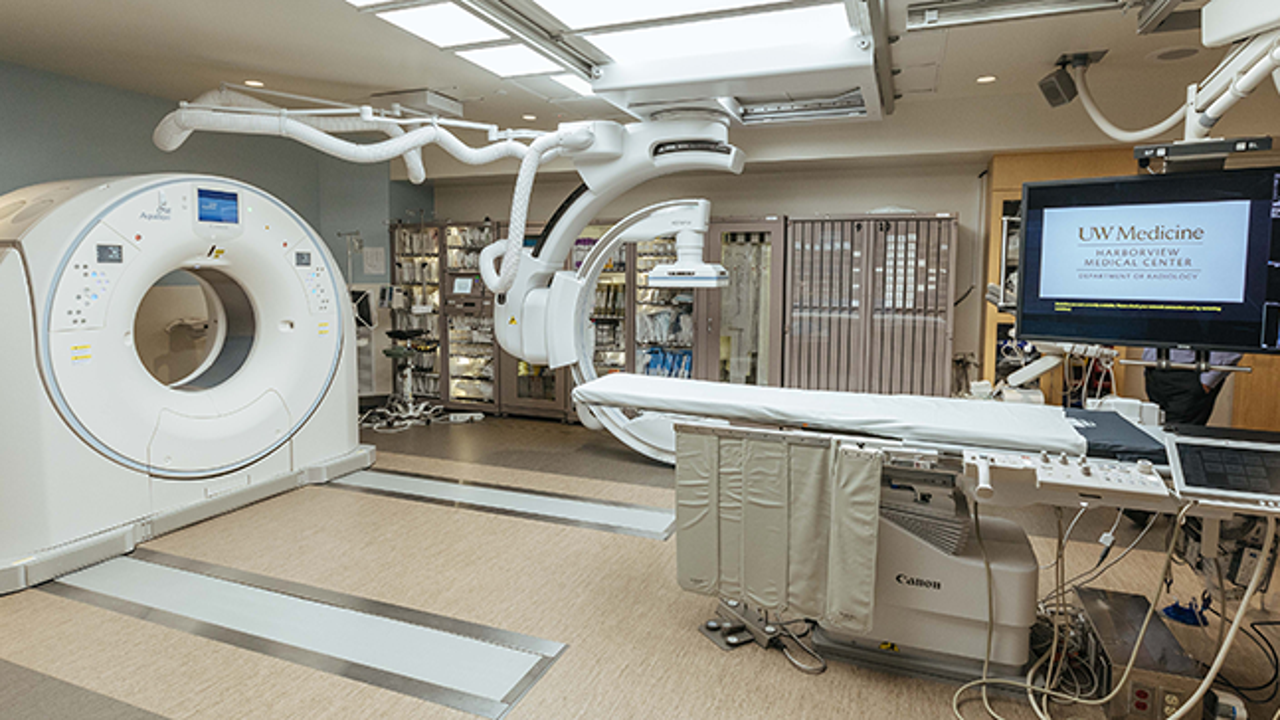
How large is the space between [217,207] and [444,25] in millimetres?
1635

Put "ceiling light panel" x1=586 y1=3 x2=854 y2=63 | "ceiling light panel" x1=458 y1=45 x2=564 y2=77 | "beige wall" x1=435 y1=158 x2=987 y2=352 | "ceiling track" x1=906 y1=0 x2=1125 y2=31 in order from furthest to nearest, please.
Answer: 1. "beige wall" x1=435 y1=158 x2=987 y2=352
2. "ceiling light panel" x1=458 y1=45 x2=564 y2=77
3. "ceiling light panel" x1=586 y1=3 x2=854 y2=63
4. "ceiling track" x1=906 y1=0 x2=1125 y2=31

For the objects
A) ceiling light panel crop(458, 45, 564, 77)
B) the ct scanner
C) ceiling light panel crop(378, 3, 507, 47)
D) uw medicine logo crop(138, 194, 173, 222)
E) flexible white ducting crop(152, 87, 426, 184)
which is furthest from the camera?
flexible white ducting crop(152, 87, 426, 184)

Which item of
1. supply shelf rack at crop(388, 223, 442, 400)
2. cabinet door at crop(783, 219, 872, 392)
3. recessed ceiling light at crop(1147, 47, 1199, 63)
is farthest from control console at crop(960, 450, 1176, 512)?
supply shelf rack at crop(388, 223, 442, 400)

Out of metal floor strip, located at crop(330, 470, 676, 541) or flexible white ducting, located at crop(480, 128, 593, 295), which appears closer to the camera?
metal floor strip, located at crop(330, 470, 676, 541)

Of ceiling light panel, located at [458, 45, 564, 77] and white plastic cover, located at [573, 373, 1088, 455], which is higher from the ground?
ceiling light panel, located at [458, 45, 564, 77]

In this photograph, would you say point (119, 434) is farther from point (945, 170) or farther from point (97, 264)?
point (945, 170)

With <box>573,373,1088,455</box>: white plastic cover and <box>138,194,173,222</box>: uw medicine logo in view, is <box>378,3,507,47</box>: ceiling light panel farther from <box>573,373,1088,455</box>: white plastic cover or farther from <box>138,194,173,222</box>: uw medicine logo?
<box>573,373,1088,455</box>: white plastic cover

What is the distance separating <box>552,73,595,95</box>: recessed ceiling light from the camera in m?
4.63

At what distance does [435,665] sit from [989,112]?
5.13m

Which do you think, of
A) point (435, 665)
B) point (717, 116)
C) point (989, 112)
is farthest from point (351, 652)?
point (989, 112)

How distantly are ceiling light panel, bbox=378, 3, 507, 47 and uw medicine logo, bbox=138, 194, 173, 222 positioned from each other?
150cm

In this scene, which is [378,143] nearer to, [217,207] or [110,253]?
[217,207]

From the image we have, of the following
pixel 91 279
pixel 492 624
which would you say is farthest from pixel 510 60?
pixel 492 624

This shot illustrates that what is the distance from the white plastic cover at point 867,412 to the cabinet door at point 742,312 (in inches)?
113
